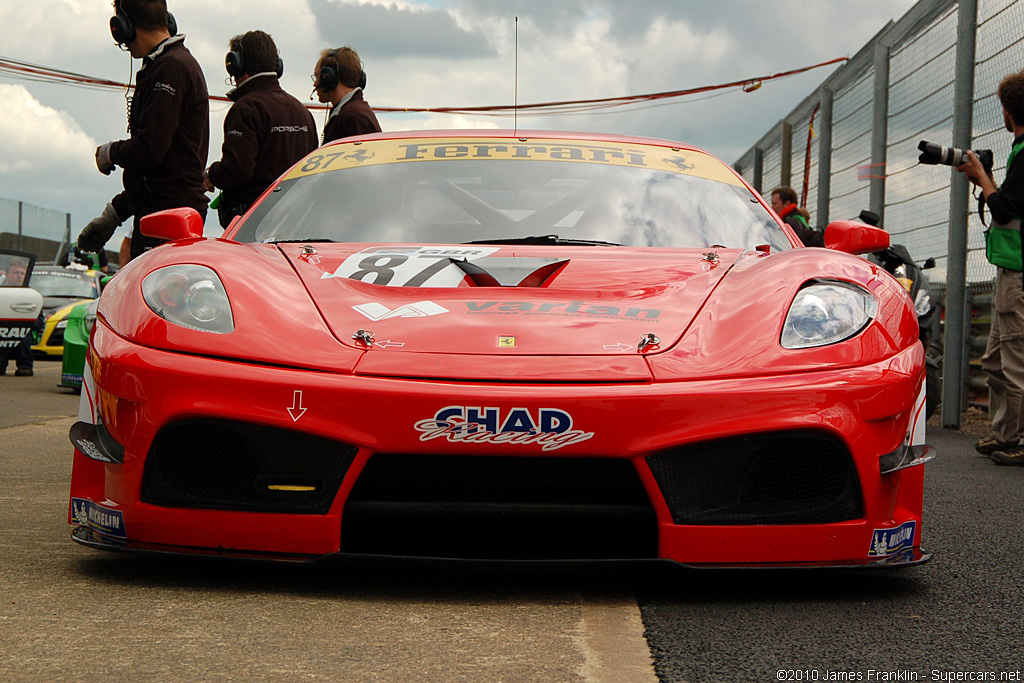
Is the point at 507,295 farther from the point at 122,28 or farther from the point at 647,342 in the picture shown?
the point at 122,28

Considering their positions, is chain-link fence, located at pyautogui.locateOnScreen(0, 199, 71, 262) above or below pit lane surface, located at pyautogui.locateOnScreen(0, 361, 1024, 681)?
below

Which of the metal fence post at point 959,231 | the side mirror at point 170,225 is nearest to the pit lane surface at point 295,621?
the side mirror at point 170,225

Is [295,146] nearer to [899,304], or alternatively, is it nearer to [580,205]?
[580,205]

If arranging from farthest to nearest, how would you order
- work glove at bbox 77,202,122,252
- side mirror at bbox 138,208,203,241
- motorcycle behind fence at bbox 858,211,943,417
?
motorcycle behind fence at bbox 858,211,943,417
work glove at bbox 77,202,122,252
side mirror at bbox 138,208,203,241

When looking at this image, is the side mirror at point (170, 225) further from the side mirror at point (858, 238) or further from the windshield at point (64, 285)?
the windshield at point (64, 285)

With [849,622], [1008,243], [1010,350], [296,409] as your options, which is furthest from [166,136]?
[1010,350]

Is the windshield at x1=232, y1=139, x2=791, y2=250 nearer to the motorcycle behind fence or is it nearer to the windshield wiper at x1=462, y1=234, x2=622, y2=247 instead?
the windshield wiper at x1=462, y1=234, x2=622, y2=247

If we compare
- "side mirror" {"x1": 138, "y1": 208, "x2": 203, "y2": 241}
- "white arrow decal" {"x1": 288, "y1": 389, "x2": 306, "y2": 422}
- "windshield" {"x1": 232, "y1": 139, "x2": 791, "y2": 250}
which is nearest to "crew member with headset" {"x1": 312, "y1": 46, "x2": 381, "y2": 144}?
"windshield" {"x1": 232, "y1": 139, "x2": 791, "y2": 250}

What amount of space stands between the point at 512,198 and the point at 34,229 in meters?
27.0

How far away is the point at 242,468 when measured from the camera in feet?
8.75

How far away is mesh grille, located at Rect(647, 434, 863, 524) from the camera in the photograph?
262 cm

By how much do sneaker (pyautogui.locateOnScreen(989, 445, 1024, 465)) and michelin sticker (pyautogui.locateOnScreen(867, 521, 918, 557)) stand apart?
3.47 m

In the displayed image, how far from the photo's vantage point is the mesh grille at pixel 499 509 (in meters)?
2.62

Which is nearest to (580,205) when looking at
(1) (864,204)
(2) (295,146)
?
(2) (295,146)
